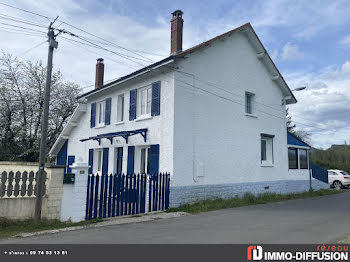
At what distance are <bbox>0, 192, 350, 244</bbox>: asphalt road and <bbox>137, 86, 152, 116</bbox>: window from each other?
611 centimetres

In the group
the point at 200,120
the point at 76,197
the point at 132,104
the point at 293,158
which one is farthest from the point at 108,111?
the point at 293,158

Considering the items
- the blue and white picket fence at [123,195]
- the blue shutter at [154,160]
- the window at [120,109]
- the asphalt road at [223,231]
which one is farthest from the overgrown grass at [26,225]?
the window at [120,109]

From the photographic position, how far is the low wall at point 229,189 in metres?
12.2

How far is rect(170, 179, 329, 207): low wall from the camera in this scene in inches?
479

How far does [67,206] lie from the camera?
887 centimetres

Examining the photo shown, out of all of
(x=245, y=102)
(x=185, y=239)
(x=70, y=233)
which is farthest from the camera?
(x=245, y=102)

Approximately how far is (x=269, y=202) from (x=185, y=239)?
9268 millimetres

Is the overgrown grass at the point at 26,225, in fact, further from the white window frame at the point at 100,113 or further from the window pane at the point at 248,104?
the window pane at the point at 248,104

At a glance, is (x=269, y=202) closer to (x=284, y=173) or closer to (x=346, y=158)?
(x=284, y=173)

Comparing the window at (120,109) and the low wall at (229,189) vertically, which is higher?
the window at (120,109)

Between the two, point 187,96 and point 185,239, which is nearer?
point 185,239

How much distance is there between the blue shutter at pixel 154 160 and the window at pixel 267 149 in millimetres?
7522

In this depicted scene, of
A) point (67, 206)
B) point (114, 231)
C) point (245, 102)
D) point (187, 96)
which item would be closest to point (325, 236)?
point (114, 231)

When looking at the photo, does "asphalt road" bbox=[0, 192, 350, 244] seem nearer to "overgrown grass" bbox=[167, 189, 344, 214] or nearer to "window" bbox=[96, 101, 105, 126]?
"overgrown grass" bbox=[167, 189, 344, 214]
